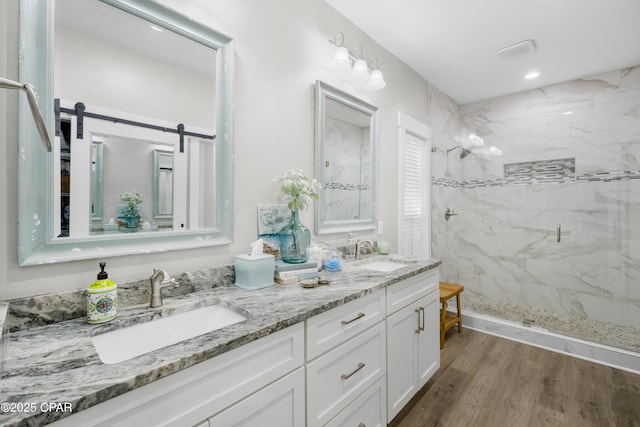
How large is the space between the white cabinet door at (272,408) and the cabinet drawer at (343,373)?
0.19ft

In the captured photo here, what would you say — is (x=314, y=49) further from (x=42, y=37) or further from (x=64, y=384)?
(x=64, y=384)

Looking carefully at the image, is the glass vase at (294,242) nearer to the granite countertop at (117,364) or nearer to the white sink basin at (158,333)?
the granite countertop at (117,364)

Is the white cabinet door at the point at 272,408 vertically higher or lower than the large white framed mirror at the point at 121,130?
lower

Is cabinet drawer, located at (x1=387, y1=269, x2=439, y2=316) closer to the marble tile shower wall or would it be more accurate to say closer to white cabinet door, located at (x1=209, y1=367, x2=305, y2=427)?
white cabinet door, located at (x1=209, y1=367, x2=305, y2=427)

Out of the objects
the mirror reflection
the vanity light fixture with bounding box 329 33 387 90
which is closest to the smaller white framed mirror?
the mirror reflection

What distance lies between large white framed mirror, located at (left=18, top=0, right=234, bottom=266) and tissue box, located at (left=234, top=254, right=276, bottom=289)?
0.52ft

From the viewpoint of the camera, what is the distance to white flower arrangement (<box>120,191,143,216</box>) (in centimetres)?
113

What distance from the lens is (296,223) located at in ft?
5.16

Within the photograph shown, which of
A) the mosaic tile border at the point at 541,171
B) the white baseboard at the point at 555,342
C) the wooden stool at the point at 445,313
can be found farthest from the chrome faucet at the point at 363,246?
the mosaic tile border at the point at 541,171

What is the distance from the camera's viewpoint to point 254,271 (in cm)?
131

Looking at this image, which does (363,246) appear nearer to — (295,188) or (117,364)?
(295,188)

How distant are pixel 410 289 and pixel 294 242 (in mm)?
753

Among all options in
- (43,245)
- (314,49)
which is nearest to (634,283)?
(314,49)

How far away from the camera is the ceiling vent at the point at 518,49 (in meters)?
2.30
